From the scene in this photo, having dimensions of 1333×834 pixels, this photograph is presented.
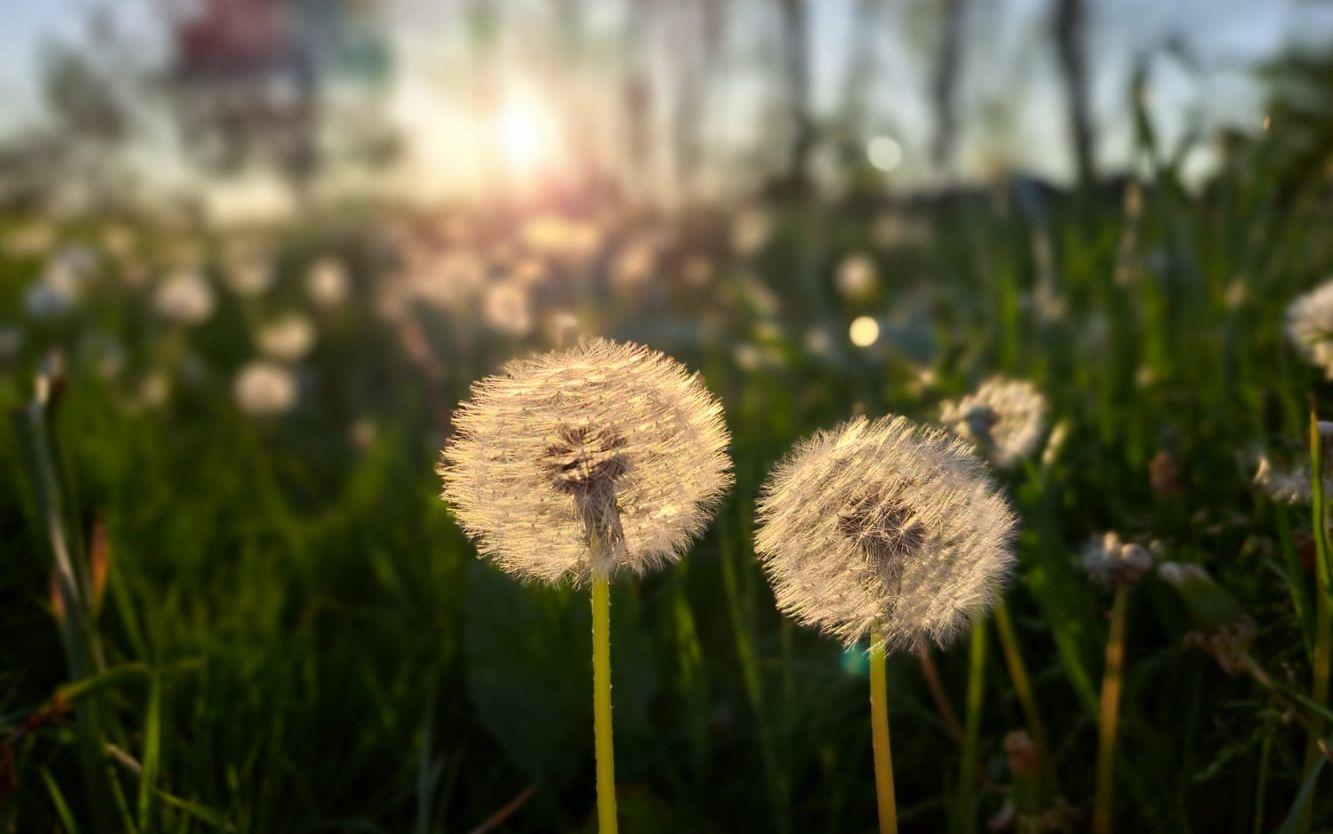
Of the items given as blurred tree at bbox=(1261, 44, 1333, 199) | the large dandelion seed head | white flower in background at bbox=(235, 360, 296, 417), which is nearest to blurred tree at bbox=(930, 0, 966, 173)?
blurred tree at bbox=(1261, 44, 1333, 199)

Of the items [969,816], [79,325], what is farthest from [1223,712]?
[79,325]

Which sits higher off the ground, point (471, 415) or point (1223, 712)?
point (471, 415)

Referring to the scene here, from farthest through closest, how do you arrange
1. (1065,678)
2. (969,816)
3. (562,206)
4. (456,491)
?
(562,206), (1065,678), (969,816), (456,491)

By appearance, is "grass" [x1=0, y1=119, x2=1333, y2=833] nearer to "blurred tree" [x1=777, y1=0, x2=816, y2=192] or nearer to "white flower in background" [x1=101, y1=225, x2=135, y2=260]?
"white flower in background" [x1=101, y1=225, x2=135, y2=260]

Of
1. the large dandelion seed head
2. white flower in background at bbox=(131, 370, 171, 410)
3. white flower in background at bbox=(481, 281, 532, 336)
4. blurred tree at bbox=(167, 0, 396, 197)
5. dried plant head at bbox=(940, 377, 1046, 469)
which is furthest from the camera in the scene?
blurred tree at bbox=(167, 0, 396, 197)

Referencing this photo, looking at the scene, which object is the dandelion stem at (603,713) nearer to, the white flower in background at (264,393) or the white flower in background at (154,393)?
the white flower in background at (154,393)

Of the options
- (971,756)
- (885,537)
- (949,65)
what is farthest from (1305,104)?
(885,537)

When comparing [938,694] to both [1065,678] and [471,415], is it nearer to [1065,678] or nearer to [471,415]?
[1065,678]

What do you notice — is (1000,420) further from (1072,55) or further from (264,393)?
(1072,55)
